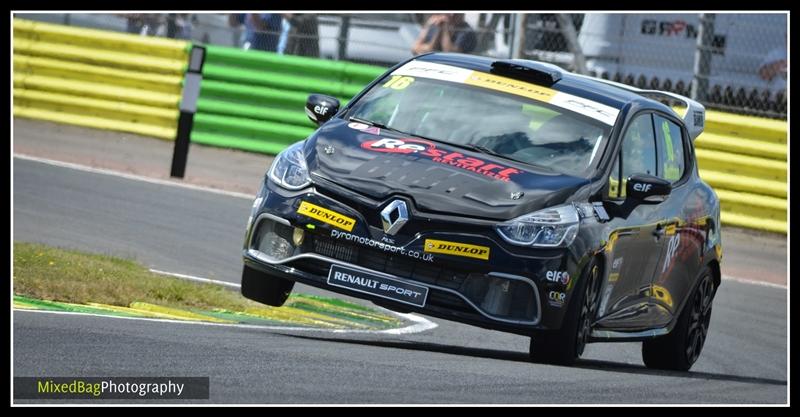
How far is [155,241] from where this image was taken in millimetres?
13047

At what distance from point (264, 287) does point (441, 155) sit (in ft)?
3.87

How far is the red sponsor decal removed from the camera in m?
7.95

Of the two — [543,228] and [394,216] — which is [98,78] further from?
[543,228]

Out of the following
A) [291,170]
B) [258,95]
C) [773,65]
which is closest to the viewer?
[291,170]

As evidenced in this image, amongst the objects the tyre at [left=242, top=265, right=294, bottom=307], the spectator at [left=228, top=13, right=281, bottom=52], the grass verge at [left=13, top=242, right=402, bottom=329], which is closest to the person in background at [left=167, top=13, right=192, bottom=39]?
the spectator at [left=228, top=13, right=281, bottom=52]

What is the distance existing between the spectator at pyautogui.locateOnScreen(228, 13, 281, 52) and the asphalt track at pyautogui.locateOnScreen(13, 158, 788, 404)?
7.58 m

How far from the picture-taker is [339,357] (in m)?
7.16

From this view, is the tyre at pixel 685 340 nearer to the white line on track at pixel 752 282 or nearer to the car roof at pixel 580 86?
the car roof at pixel 580 86

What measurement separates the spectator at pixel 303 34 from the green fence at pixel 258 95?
1.59 feet

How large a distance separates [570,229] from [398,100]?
1.59 m

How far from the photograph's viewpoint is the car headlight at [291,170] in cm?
798

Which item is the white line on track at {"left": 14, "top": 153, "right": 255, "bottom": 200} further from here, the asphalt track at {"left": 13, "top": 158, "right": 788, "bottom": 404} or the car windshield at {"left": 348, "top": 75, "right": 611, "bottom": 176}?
the car windshield at {"left": 348, "top": 75, "right": 611, "bottom": 176}

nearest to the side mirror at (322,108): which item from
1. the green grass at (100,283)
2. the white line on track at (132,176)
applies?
the green grass at (100,283)

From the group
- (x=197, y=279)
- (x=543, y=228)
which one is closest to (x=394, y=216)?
(x=543, y=228)
